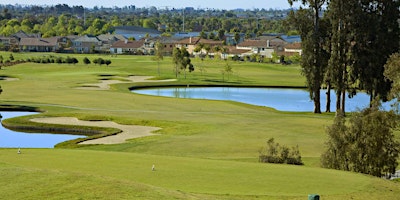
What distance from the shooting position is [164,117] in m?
70.2

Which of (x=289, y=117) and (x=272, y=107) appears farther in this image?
(x=272, y=107)

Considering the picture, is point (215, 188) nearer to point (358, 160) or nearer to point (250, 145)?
point (358, 160)

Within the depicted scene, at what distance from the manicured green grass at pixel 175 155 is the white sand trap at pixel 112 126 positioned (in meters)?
1.49

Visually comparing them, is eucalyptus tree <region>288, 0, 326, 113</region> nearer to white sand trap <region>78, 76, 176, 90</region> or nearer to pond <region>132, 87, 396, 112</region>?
pond <region>132, 87, 396, 112</region>

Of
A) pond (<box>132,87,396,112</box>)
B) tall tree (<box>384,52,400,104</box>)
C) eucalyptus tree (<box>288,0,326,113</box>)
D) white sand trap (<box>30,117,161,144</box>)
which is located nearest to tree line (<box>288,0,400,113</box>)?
eucalyptus tree (<box>288,0,326,113</box>)

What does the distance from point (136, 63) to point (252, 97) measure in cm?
7107

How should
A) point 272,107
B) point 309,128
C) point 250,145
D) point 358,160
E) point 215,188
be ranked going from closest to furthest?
1. point 215,188
2. point 358,160
3. point 250,145
4. point 309,128
5. point 272,107

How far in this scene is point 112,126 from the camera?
6525 centimetres

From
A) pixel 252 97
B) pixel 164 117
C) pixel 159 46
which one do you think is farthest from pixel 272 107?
pixel 159 46

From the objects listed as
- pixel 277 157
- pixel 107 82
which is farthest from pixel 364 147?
pixel 107 82

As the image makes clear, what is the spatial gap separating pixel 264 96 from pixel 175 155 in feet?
190

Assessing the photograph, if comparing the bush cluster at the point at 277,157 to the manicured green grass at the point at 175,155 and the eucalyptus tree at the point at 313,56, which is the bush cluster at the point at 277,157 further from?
the eucalyptus tree at the point at 313,56

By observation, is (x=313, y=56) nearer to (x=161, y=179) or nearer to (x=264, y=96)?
(x=264, y=96)

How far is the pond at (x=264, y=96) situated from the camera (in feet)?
297
